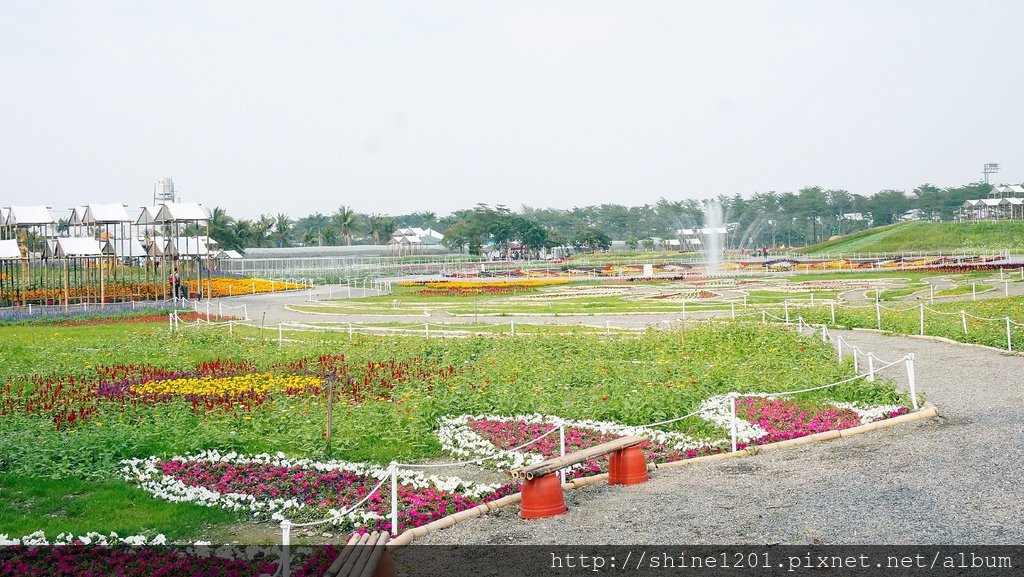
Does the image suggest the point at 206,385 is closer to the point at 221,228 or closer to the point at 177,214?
the point at 177,214

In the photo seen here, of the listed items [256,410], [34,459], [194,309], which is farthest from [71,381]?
[194,309]

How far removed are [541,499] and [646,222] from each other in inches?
6794

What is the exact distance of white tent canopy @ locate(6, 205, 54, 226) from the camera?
177 ft

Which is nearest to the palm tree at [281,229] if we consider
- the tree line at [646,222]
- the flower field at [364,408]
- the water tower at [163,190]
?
the tree line at [646,222]

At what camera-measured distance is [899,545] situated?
967cm

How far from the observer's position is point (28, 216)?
5488 cm

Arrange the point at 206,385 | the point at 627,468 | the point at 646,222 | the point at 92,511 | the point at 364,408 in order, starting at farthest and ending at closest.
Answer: the point at 646,222
the point at 206,385
the point at 364,408
the point at 627,468
the point at 92,511

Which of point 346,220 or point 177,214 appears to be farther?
point 346,220

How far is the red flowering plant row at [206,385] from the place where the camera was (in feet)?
60.7

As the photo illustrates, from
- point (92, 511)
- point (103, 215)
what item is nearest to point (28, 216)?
point (103, 215)

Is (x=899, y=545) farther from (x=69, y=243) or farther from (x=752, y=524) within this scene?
(x=69, y=243)

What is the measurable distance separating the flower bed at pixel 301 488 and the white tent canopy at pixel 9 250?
1538 inches

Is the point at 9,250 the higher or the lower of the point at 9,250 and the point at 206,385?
the higher

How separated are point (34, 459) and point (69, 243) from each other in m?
39.8
